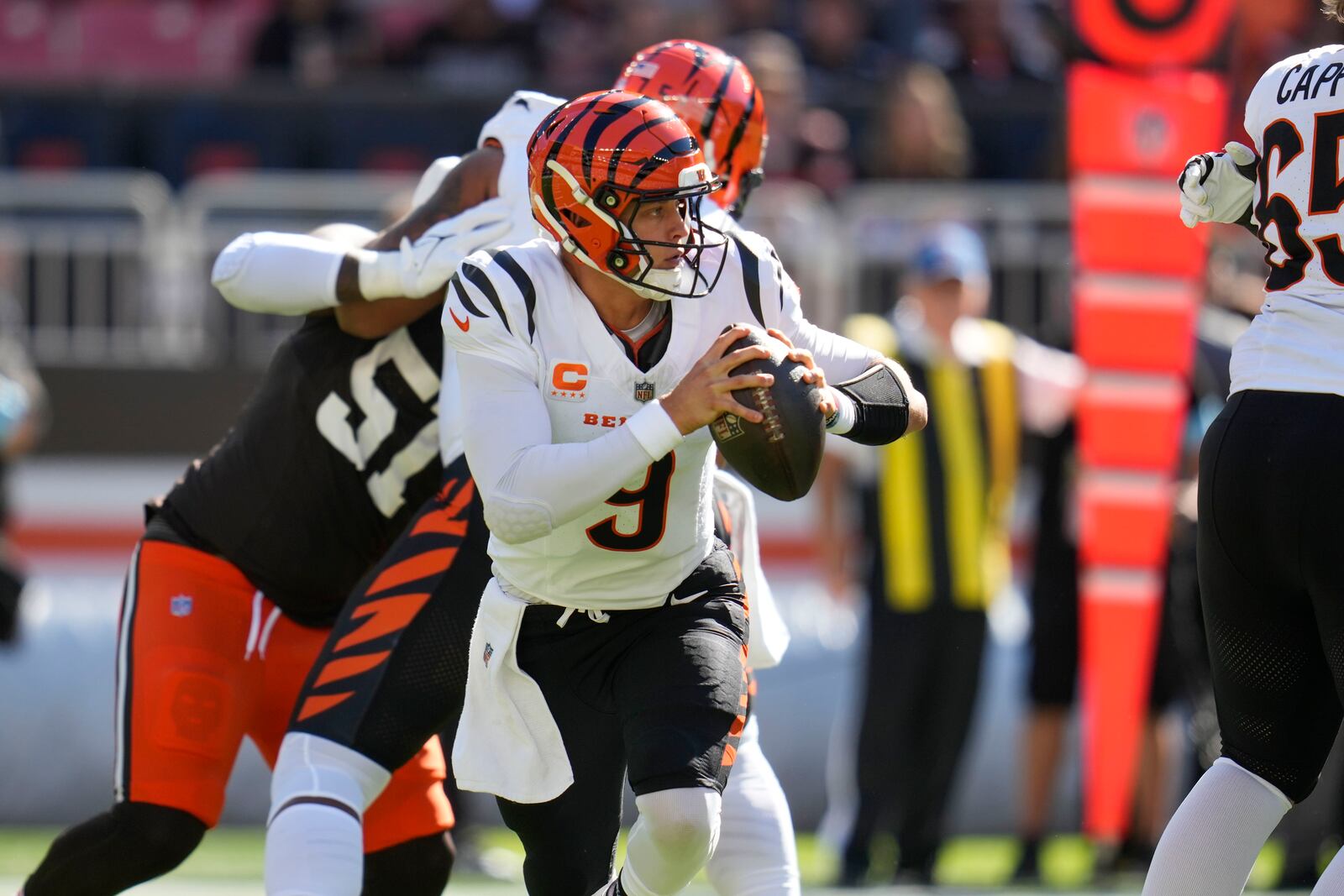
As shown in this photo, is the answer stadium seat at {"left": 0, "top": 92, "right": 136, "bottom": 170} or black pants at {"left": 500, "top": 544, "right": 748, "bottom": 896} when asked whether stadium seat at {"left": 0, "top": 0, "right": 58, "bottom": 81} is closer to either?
stadium seat at {"left": 0, "top": 92, "right": 136, "bottom": 170}

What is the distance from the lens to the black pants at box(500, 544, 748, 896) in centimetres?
330

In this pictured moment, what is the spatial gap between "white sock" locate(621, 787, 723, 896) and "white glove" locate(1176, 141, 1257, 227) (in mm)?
1318

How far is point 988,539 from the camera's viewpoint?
695 centimetres

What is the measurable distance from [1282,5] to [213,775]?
29.0ft

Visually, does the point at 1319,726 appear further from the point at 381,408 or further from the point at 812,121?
the point at 812,121

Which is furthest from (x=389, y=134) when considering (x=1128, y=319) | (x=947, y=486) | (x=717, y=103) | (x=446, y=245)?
(x=446, y=245)

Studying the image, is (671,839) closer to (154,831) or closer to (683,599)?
(683,599)

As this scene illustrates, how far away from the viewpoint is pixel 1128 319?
22.9 feet

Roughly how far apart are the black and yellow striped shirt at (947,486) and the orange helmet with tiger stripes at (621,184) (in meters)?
3.57

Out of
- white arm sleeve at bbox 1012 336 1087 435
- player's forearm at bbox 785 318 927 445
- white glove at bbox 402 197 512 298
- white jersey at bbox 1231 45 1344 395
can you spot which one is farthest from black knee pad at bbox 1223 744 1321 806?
white arm sleeve at bbox 1012 336 1087 435

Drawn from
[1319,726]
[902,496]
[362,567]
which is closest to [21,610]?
[902,496]

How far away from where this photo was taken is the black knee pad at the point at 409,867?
3.95 m

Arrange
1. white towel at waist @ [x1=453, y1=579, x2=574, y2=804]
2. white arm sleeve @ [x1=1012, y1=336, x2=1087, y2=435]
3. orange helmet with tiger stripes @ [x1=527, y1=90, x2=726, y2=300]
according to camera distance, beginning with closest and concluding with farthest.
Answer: orange helmet with tiger stripes @ [x1=527, y1=90, x2=726, y2=300], white towel at waist @ [x1=453, y1=579, x2=574, y2=804], white arm sleeve @ [x1=1012, y1=336, x2=1087, y2=435]

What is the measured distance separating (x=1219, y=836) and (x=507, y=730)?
120cm
